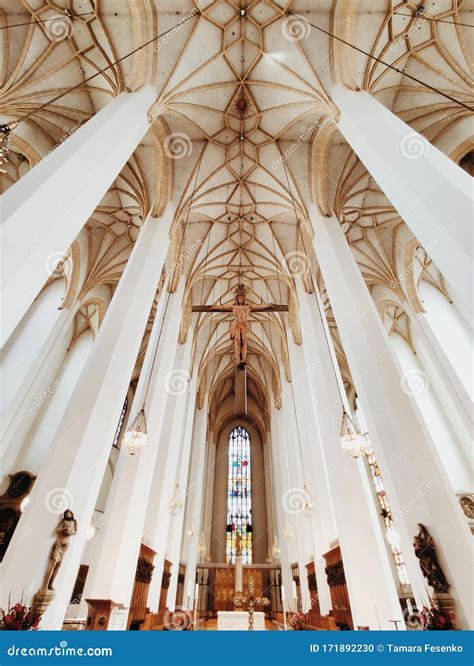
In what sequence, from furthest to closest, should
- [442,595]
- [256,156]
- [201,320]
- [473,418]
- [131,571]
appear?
[201,320]
[256,156]
[473,418]
[131,571]
[442,595]

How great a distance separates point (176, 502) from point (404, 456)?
29.3 feet

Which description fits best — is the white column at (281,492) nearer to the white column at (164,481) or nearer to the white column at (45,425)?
the white column at (164,481)

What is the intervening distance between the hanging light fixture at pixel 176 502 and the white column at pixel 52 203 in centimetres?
980

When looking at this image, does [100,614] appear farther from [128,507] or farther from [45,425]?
[45,425]

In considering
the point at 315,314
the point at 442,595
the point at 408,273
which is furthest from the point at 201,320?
the point at 442,595

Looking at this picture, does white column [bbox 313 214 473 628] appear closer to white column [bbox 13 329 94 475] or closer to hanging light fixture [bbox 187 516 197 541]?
white column [bbox 13 329 94 475]

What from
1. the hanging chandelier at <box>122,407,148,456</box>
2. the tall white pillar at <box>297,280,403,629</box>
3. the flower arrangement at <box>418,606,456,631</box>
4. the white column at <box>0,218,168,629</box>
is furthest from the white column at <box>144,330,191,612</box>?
the flower arrangement at <box>418,606,456,631</box>

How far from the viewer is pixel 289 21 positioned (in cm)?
880

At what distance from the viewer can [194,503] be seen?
55.7 feet

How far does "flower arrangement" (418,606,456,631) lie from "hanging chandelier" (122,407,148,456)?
5.17 metres

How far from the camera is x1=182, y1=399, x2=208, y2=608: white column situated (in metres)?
15.6

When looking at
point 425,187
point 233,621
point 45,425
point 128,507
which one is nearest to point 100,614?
point 128,507

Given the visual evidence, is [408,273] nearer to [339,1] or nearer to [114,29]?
[339,1]

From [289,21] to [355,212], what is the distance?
240 inches
